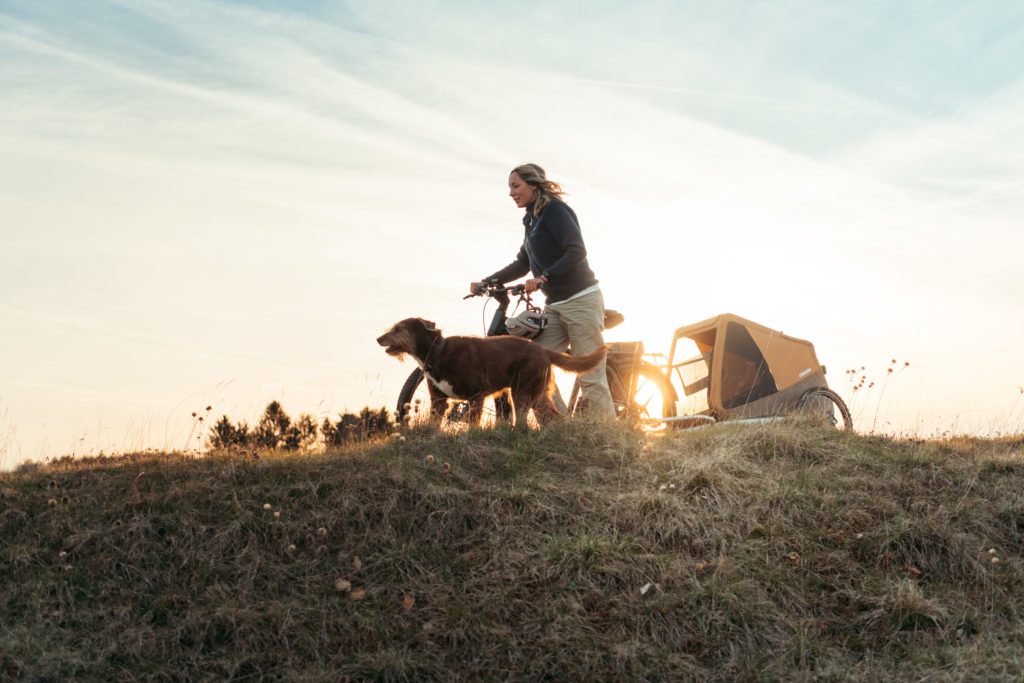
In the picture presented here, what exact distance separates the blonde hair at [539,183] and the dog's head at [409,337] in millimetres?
1656

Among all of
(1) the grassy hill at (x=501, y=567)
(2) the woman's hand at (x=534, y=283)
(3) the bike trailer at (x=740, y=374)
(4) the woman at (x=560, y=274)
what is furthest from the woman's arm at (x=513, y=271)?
(3) the bike trailer at (x=740, y=374)

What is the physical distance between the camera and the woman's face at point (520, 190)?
9.38m

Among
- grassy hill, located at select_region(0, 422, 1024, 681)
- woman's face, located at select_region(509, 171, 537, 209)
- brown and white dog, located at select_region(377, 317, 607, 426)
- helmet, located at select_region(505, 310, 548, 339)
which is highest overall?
woman's face, located at select_region(509, 171, 537, 209)

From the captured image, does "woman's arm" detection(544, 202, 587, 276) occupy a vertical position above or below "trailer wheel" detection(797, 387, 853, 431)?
above

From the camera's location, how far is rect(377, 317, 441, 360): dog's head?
8.62m

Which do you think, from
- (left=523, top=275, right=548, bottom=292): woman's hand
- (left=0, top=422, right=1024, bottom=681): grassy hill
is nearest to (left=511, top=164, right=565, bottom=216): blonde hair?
(left=523, top=275, right=548, bottom=292): woman's hand

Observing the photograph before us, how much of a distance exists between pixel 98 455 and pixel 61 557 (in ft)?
6.70

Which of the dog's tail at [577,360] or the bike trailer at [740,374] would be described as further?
the bike trailer at [740,374]

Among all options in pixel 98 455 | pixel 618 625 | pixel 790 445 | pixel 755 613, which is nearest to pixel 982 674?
pixel 755 613

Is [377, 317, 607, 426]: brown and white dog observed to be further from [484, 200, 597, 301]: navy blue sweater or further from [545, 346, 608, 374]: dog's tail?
[484, 200, 597, 301]: navy blue sweater

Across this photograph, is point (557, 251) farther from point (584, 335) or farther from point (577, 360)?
point (577, 360)

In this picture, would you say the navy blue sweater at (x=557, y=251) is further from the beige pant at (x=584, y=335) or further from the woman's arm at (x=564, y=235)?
the beige pant at (x=584, y=335)

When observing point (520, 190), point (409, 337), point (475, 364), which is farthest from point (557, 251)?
point (409, 337)

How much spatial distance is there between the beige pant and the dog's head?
1.34m
